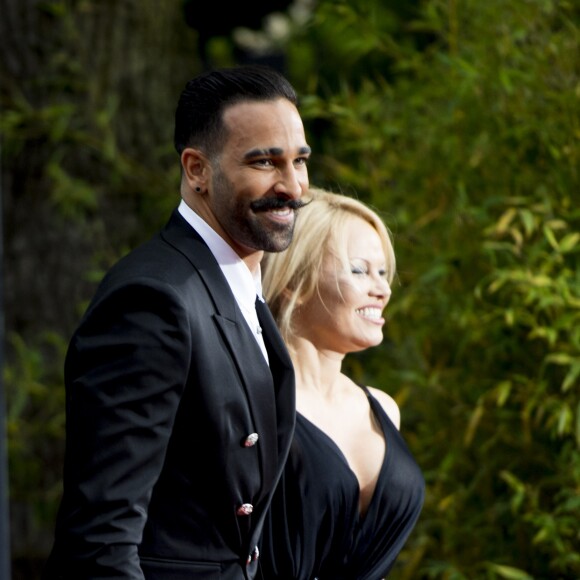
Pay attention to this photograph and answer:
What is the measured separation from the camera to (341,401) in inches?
120

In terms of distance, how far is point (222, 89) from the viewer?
234 centimetres

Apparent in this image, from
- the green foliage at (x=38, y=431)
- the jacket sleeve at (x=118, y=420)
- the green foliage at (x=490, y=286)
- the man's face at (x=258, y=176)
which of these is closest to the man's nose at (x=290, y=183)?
the man's face at (x=258, y=176)

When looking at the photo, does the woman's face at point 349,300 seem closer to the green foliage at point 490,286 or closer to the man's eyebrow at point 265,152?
the man's eyebrow at point 265,152

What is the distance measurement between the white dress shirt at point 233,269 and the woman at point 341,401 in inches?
19.4

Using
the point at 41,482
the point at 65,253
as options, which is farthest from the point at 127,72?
the point at 41,482

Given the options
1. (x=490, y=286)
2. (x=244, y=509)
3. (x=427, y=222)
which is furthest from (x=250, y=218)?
(x=427, y=222)

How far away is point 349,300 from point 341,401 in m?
0.25

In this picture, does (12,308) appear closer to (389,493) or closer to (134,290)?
(389,493)

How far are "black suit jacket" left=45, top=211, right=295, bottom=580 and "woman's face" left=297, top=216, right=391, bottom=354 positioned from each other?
537 mm

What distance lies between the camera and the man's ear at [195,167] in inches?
92.5

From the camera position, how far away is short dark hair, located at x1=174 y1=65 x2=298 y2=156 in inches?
Answer: 91.7

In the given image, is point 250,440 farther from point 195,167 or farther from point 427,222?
point 427,222

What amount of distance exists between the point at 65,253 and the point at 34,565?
4.89 ft

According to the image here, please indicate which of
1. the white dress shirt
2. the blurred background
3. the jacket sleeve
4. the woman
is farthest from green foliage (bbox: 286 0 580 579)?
the jacket sleeve
